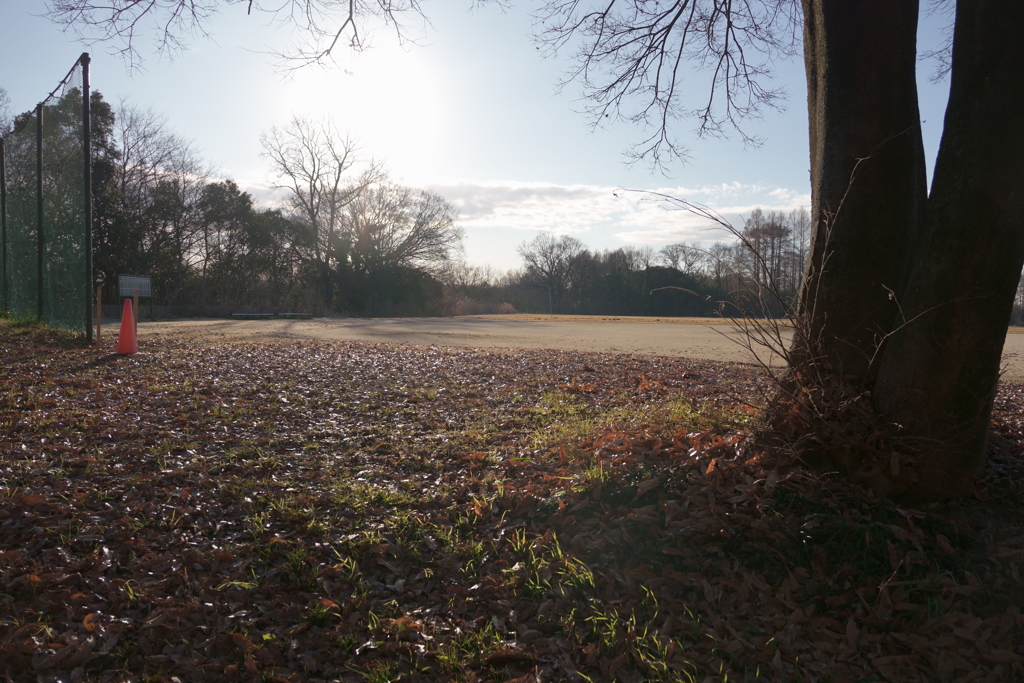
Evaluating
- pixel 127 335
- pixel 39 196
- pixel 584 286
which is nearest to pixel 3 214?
pixel 39 196

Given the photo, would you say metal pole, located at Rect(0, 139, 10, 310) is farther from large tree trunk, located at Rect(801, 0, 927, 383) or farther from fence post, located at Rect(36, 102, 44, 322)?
large tree trunk, located at Rect(801, 0, 927, 383)

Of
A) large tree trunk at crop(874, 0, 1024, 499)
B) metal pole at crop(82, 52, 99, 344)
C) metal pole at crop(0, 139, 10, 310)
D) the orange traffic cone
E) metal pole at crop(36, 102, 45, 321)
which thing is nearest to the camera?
large tree trunk at crop(874, 0, 1024, 499)

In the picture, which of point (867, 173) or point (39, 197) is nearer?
point (867, 173)

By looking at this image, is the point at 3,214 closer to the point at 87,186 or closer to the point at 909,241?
the point at 87,186

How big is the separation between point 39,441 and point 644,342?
48.7ft

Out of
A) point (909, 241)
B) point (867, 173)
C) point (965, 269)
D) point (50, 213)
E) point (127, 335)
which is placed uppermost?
point (50, 213)

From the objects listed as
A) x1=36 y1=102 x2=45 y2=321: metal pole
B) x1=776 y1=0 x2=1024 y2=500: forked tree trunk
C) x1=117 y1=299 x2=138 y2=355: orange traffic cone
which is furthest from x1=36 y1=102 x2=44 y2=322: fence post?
x1=776 y1=0 x2=1024 y2=500: forked tree trunk

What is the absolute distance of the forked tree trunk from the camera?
313 centimetres

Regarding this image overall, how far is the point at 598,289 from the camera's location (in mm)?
61656

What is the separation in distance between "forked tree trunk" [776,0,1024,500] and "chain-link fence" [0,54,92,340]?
11493 millimetres

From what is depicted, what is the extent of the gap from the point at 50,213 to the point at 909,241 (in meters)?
15.3

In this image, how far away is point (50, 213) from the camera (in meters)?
12.8

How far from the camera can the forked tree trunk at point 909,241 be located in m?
3.13

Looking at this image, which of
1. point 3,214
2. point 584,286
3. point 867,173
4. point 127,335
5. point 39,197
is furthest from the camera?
point 584,286
